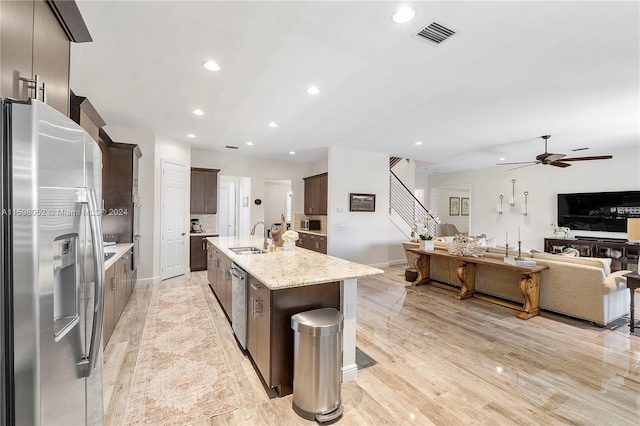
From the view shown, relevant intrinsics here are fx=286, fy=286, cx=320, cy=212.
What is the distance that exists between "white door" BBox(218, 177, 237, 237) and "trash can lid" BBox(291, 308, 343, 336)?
22.0 ft

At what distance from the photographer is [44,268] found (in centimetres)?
87

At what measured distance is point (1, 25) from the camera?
849 millimetres

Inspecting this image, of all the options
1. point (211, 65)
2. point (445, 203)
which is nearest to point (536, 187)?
point (445, 203)

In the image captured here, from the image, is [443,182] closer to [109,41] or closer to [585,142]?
[585,142]

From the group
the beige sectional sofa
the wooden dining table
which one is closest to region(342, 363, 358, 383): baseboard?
the wooden dining table

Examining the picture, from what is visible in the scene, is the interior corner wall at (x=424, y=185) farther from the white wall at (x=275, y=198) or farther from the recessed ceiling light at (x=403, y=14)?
the recessed ceiling light at (x=403, y=14)

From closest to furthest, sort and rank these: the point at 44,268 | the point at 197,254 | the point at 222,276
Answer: the point at 44,268 → the point at 222,276 → the point at 197,254

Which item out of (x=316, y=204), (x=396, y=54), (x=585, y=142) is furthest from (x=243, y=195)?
(x=585, y=142)

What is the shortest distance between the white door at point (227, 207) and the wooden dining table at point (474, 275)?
17.3 ft

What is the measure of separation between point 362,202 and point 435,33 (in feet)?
14.5

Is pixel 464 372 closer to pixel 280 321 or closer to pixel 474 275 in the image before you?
pixel 280 321

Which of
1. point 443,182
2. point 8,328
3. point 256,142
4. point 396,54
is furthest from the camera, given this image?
point 443,182

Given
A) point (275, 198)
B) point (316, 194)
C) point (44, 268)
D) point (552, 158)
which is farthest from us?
point (275, 198)

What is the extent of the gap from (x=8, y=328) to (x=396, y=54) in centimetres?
284
